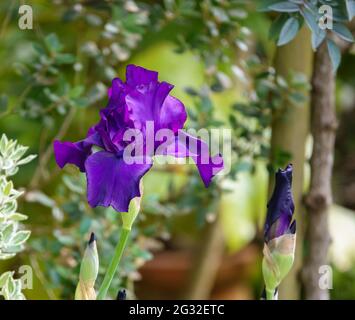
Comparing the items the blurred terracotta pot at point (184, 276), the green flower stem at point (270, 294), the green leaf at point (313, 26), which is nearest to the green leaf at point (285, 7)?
the green leaf at point (313, 26)

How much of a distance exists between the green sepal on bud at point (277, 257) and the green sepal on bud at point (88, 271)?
13cm

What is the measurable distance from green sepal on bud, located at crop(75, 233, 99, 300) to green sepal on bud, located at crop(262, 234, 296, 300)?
0.44ft

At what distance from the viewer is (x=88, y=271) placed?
0.55m

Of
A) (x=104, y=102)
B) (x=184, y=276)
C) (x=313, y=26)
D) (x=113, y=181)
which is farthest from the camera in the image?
(x=184, y=276)

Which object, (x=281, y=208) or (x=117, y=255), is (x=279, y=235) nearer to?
(x=281, y=208)

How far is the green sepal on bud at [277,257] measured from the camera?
54 cm

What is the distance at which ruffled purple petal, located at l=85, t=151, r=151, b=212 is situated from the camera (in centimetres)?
53

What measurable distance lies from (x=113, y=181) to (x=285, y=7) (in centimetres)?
26

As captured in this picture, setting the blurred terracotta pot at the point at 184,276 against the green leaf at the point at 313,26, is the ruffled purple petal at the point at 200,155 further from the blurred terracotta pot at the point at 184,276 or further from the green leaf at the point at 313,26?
the blurred terracotta pot at the point at 184,276

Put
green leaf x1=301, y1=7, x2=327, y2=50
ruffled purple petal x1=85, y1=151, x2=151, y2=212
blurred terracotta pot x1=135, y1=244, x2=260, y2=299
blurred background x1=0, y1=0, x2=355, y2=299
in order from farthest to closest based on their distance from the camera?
blurred terracotta pot x1=135, y1=244, x2=260, y2=299 → blurred background x1=0, y1=0, x2=355, y2=299 → green leaf x1=301, y1=7, x2=327, y2=50 → ruffled purple petal x1=85, y1=151, x2=151, y2=212

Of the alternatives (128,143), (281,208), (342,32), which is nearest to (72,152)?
(128,143)

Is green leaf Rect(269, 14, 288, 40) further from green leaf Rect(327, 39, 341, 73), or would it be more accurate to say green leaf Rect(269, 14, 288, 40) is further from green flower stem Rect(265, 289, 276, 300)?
green flower stem Rect(265, 289, 276, 300)

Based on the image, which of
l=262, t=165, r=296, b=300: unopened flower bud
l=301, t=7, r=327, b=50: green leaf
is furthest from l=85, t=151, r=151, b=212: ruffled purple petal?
l=301, t=7, r=327, b=50: green leaf
